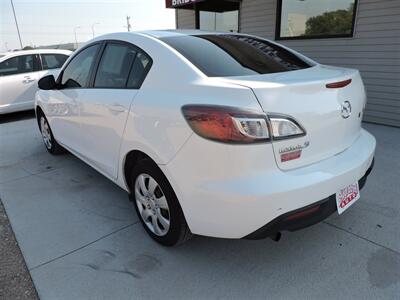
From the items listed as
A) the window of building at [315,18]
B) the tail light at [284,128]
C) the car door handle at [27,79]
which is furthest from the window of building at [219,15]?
the tail light at [284,128]

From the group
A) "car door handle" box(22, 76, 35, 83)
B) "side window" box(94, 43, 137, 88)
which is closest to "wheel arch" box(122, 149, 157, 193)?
"side window" box(94, 43, 137, 88)

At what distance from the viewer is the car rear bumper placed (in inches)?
71.6

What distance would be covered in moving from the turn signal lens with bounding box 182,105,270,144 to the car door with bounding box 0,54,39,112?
22.7 ft

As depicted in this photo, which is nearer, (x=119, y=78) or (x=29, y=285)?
(x=29, y=285)

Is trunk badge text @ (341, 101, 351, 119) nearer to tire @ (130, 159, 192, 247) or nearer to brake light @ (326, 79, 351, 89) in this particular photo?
brake light @ (326, 79, 351, 89)

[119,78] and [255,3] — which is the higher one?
[255,3]

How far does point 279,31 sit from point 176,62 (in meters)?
5.84

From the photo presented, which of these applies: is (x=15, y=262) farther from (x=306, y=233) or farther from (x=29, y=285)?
(x=306, y=233)

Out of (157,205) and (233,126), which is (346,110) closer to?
(233,126)

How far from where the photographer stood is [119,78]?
278 centimetres

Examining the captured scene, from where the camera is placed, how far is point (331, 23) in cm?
632

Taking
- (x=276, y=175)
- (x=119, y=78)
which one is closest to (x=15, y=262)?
(x=119, y=78)

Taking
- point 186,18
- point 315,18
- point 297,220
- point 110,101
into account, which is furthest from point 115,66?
point 186,18

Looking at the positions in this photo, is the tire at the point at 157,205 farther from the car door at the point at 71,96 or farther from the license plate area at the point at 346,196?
the car door at the point at 71,96
